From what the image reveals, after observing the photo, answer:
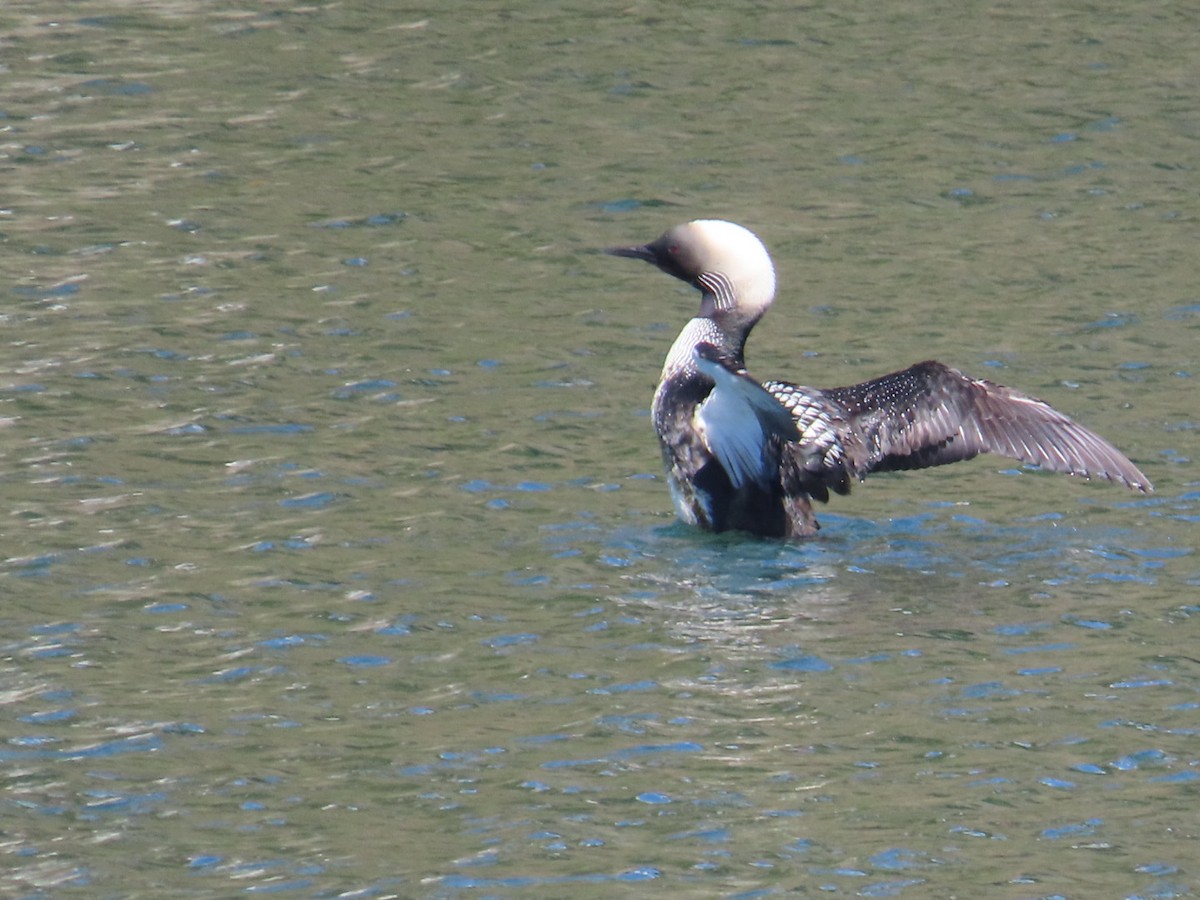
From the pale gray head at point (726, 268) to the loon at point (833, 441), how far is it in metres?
0.25

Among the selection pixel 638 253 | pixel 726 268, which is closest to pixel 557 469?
pixel 638 253

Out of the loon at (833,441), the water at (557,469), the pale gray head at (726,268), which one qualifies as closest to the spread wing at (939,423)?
the loon at (833,441)

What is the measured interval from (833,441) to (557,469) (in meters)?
1.35

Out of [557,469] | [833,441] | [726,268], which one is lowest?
[557,469]

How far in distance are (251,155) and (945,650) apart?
7.78 meters

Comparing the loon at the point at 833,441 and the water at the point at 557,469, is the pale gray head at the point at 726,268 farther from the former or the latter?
the water at the point at 557,469

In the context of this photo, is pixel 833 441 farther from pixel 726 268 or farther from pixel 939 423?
pixel 726 268

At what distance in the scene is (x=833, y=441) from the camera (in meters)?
8.43

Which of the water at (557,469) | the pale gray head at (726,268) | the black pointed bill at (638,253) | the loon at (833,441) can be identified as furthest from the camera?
the black pointed bill at (638,253)

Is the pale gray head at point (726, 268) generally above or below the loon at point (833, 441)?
above

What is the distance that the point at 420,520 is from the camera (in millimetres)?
8570

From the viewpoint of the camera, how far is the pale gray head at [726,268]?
8.84 m

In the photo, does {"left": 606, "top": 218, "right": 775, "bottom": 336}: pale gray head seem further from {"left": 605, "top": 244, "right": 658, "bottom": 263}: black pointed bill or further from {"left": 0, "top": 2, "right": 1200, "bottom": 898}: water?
{"left": 0, "top": 2, "right": 1200, "bottom": 898}: water

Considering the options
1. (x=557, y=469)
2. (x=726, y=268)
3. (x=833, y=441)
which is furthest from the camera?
(x=557, y=469)
